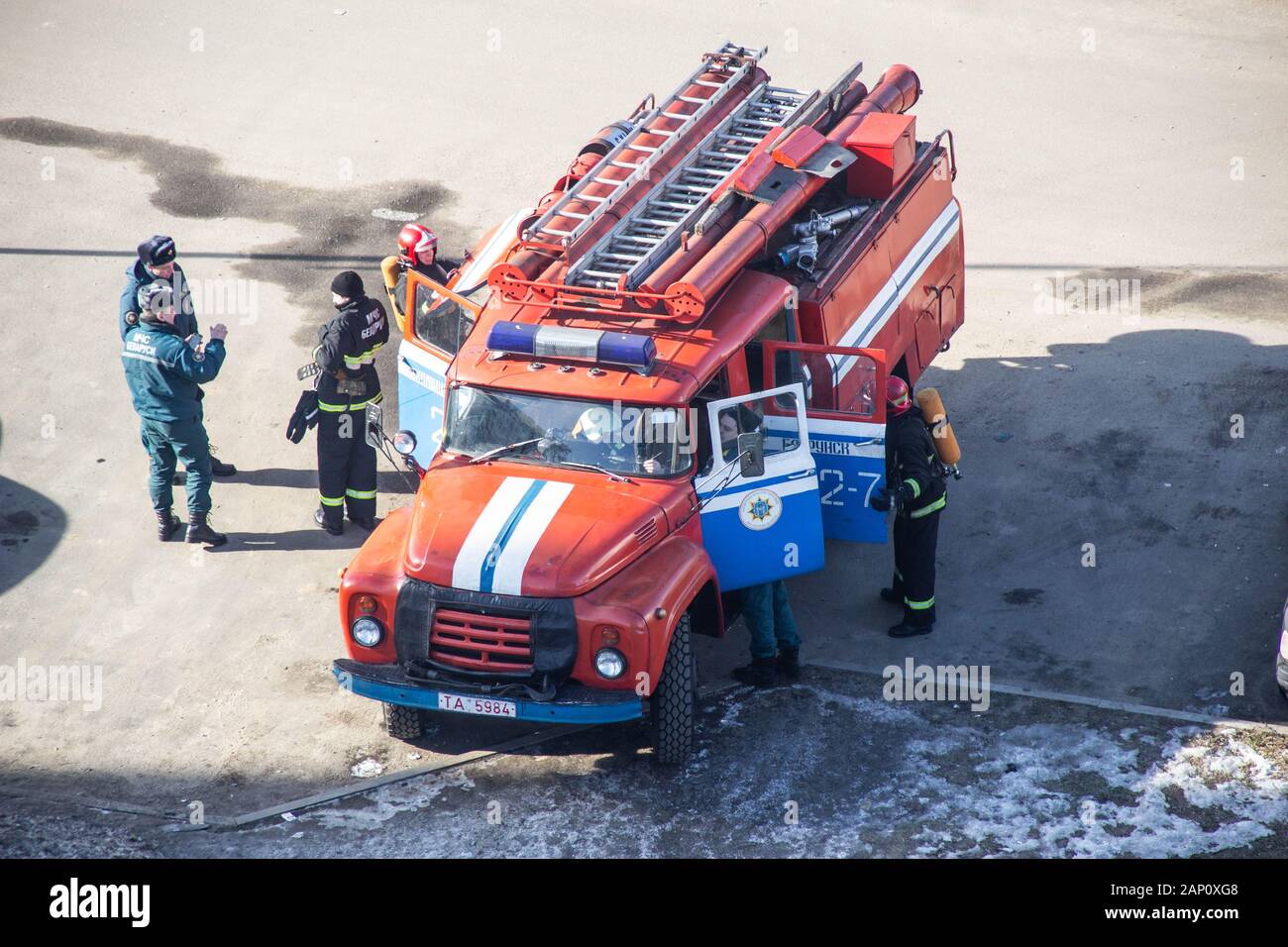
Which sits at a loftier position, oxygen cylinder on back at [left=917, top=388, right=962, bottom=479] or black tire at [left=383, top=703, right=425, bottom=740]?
oxygen cylinder on back at [left=917, top=388, right=962, bottom=479]

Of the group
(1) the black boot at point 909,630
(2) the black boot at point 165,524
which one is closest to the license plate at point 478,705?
(1) the black boot at point 909,630

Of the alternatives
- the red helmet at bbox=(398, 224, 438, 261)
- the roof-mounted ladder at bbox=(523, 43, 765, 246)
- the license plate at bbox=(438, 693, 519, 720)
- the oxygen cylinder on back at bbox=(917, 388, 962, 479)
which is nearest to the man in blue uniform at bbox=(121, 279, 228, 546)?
the red helmet at bbox=(398, 224, 438, 261)

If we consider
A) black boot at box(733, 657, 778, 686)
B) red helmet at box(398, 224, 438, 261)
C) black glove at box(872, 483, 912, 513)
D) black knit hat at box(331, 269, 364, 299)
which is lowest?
black boot at box(733, 657, 778, 686)

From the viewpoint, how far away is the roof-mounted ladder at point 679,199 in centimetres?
1019

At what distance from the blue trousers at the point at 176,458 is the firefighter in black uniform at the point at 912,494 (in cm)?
502

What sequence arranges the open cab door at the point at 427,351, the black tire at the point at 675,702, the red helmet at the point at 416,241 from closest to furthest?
the black tire at the point at 675,702, the open cab door at the point at 427,351, the red helmet at the point at 416,241

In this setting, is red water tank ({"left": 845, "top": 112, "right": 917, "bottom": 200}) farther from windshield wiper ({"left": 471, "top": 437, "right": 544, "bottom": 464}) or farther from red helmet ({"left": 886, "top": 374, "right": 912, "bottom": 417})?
windshield wiper ({"left": 471, "top": 437, "right": 544, "bottom": 464})

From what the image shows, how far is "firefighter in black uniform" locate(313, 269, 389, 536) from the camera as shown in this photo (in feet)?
37.9

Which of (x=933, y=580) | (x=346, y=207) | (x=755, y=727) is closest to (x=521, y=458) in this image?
(x=755, y=727)

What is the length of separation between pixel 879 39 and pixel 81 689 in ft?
44.0

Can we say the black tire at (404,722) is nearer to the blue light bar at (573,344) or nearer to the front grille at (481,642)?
the front grille at (481,642)

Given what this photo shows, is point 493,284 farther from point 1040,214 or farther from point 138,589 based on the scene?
point 1040,214

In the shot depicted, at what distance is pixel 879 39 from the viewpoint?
1977cm

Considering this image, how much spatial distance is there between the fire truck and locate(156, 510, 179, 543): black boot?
6.68ft
